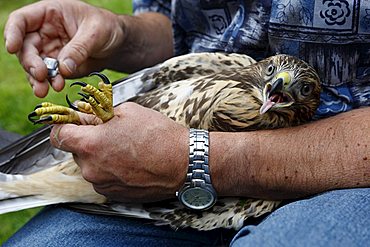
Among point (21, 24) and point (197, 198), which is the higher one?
point (21, 24)

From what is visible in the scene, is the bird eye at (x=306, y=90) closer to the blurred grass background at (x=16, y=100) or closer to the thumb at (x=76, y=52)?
the thumb at (x=76, y=52)

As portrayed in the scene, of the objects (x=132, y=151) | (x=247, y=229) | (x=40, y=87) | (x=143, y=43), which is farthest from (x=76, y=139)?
(x=143, y=43)

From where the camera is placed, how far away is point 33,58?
2768mm

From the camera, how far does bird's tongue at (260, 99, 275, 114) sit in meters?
2.32

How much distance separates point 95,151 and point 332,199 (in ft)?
2.26

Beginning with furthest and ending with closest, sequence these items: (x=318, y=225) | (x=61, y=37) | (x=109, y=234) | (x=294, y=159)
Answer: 1. (x=61, y=37)
2. (x=109, y=234)
3. (x=294, y=159)
4. (x=318, y=225)

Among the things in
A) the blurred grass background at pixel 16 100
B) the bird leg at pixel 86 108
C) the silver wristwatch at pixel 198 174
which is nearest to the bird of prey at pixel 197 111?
the bird leg at pixel 86 108

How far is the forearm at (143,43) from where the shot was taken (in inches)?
120

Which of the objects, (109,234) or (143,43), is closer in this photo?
(109,234)

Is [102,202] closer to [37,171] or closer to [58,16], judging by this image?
[37,171]

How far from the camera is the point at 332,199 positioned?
2158 mm

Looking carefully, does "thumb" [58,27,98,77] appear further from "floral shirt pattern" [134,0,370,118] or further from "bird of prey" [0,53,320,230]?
"floral shirt pattern" [134,0,370,118]

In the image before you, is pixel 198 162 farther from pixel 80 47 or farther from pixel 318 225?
pixel 80 47

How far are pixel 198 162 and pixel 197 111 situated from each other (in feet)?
1.03
